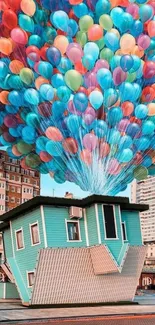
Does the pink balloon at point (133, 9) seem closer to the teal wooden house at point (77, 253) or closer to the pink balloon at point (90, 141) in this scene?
the pink balloon at point (90, 141)

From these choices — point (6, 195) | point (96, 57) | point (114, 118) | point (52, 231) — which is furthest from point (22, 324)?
point (6, 195)

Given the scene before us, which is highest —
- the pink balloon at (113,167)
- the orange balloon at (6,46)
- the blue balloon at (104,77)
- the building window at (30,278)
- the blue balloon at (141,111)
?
the orange balloon at (6,46)

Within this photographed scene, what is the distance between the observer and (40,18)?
19.8 metres

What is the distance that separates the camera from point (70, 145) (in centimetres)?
2117

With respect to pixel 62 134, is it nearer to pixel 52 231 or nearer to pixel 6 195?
pixel 52 231

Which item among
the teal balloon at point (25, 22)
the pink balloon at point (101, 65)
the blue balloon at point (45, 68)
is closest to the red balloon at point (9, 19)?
the teal balloon at point (25, 22)

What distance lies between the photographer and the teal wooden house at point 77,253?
22.7 m

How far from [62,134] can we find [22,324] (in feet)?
27.5

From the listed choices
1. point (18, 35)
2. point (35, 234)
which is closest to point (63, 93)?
point (18, 35)

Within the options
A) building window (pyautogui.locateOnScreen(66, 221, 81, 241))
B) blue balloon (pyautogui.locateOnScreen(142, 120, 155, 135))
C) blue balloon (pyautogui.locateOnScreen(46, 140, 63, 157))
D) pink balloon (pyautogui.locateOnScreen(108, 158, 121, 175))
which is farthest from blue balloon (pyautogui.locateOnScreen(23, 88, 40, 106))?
building window (pyautogui.locateOnScreen(66, 221, 81, 241))

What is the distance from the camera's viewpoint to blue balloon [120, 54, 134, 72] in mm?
18969

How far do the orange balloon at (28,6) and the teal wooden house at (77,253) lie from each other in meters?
8.46

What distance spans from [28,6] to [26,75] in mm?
2688

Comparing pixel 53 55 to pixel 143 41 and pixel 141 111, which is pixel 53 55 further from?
pixel 141 111
